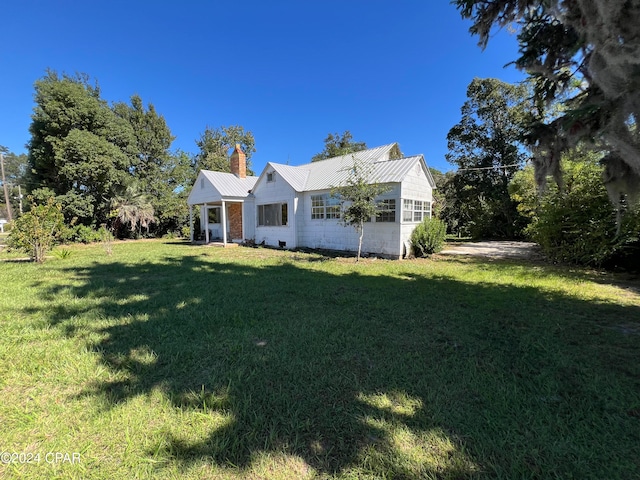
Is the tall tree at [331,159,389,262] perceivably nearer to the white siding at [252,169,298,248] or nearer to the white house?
the white house

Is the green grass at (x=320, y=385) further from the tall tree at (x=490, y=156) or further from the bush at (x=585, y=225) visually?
the tall tree at (x=490, y=156)

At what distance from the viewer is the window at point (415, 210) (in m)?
11.7

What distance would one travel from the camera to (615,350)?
3.49 metres

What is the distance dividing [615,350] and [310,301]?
4.19 meters

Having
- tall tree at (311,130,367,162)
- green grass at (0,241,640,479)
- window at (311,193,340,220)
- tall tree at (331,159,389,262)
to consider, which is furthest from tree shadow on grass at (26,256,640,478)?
tall tree at (311,130,367,162)

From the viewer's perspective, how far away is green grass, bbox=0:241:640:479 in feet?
6.34

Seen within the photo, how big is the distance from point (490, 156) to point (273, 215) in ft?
61.2

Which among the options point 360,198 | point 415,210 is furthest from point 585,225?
point 360,198

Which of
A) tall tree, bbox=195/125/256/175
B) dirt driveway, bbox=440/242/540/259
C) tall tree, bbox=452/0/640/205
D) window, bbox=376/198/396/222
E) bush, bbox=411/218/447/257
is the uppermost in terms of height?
tall tree, bbox=195/125/256/175

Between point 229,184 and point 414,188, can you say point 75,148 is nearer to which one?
point 229,184

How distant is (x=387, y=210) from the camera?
11656 mm

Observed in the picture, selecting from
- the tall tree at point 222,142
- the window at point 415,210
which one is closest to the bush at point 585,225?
the window at point 415,210

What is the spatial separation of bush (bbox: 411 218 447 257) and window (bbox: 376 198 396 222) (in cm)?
122

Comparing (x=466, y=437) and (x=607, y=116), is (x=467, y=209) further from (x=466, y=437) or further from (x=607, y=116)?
(x=466, y=437)
